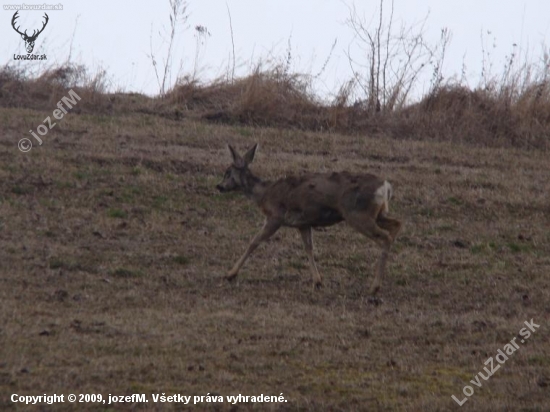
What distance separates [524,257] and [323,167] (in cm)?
421

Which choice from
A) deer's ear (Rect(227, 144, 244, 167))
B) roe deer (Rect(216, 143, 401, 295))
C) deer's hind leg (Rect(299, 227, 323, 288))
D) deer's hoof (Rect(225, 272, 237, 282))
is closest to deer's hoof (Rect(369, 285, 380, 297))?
roe deer (Rect(216, 143, 401, 295))

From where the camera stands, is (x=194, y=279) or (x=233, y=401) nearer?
(x=233, y=401)

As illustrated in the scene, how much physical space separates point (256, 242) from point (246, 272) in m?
0.36

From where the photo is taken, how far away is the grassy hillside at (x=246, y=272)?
8.30m

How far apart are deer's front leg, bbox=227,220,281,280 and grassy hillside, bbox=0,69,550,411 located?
8.2 inches

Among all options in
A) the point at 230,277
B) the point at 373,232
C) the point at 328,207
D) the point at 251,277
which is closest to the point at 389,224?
the point at 373,232

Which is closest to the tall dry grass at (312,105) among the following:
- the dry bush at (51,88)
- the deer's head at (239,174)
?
the dry bush at (51,88)

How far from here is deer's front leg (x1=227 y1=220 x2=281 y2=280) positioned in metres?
11.7

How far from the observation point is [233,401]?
7746mm

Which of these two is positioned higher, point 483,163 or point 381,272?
point 483,163

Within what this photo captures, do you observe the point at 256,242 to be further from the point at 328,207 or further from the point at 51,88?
the point at 51,88

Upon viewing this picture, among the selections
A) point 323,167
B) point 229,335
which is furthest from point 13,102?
point 229,335

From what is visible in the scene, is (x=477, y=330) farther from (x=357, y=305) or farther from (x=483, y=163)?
(x=483, y=163)

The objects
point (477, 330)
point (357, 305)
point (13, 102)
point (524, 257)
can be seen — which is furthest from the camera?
point (13, 102)
